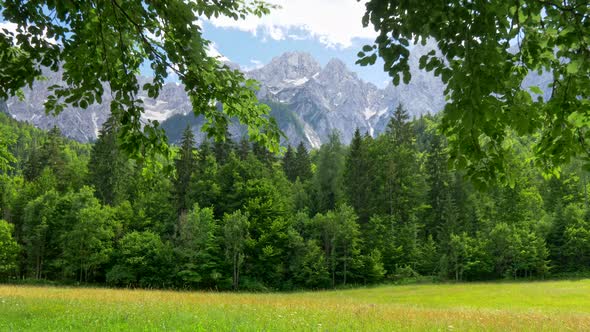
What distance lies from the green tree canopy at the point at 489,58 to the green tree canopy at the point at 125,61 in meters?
2.29

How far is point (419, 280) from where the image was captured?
48.9 m

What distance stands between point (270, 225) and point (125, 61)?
1792 inches

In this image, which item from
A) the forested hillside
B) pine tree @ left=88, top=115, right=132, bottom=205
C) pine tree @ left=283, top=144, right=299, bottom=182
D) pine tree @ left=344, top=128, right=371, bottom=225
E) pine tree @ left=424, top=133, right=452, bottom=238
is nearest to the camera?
the forested hillside

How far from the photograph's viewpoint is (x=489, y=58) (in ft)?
12.4

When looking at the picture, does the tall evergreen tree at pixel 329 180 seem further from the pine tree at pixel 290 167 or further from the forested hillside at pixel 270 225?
the pine tree at pixel 290 167

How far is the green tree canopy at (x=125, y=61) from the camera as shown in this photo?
17.1 feet

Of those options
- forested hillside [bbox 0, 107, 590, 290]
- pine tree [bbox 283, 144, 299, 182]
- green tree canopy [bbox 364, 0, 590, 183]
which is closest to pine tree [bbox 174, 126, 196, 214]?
forested hillside [bbox 0, 107, 590, 290]

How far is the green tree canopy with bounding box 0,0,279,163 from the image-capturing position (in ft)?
17.1

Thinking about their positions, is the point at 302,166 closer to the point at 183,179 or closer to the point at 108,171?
the point at 183,179

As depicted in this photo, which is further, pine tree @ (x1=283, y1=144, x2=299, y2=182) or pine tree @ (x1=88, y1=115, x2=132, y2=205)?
pine tree @ (x1=283, y1=144, x2=299, y2=182)

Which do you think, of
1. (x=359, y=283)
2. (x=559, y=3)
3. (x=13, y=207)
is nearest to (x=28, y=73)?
(x=559, y=3)

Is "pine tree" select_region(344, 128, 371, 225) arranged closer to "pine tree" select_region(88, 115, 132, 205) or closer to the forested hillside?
the forested hillside

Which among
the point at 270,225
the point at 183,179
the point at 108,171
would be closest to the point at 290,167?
the point at 183,179

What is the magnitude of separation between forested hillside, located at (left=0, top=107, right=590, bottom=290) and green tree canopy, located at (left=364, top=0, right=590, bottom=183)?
38.4 metres
